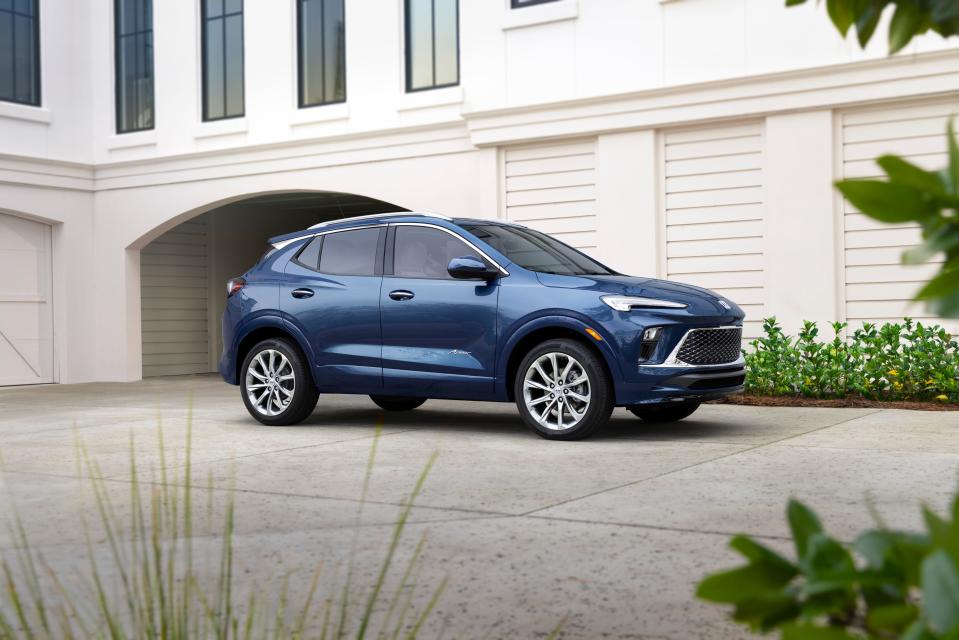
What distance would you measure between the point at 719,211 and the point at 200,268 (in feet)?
38.2

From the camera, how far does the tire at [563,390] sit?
834cm

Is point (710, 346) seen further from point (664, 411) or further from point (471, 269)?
point (471, 269)

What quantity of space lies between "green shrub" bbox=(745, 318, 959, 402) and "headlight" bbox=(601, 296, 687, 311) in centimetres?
376

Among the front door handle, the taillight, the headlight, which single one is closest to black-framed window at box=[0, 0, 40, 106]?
the taillight

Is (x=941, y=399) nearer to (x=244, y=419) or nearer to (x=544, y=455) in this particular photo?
(x=544, y=455)

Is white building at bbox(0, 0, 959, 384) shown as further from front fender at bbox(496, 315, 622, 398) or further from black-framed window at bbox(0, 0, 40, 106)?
front fender at bbox(496, 315, 622, 398)

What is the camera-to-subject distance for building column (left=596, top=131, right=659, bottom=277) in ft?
43.5

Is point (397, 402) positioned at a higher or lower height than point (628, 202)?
lower

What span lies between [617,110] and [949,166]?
12623 millimetres

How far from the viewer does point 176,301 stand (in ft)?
67.9

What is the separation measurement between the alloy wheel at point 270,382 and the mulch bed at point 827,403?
4354mm

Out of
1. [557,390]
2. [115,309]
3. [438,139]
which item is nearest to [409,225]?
[557,390]

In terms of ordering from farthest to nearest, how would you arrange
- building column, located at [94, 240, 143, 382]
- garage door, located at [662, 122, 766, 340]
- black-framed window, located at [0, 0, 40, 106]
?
building column, located at [94, 240, 143, 382], black-framed window, located at [0, 0, 40, 106], garage door, located at [662, 122, 766, 340]

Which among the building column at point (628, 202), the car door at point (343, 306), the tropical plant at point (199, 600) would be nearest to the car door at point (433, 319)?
the car door at point (343, 306)
